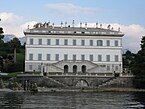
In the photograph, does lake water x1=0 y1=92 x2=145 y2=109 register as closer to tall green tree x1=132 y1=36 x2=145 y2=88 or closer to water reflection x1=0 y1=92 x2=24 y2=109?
water reflection x1=0 y1=92 x2=24 y2=109

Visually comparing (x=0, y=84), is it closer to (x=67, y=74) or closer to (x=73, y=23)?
(x=67, y=74)

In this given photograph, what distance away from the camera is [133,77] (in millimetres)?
80312

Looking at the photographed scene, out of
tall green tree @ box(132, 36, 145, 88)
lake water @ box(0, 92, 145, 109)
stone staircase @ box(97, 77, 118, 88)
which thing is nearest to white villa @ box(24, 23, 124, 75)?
stone staircase @ box(97, 77, 118, 88)

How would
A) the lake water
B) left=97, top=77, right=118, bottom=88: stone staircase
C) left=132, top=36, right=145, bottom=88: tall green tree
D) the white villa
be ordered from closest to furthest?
1. the lake water
2. left=132, top=36, right=145, bottom=88: tall green tree
3. left=97, top=77, right=118, bottom=88: stone staircase
4. the white villa

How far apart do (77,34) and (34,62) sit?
1112 cm

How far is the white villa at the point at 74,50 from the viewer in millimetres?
86188

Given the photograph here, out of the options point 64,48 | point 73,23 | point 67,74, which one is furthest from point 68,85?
point 73,23

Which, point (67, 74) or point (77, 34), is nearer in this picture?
point (67, 74)

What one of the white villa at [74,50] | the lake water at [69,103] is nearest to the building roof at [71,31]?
the white villa at [74,50]

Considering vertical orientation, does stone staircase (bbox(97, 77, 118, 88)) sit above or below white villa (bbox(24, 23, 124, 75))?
below

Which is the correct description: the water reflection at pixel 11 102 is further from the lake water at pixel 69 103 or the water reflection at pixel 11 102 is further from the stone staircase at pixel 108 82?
the stone staircase at pixel 108 82

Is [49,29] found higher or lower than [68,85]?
higher

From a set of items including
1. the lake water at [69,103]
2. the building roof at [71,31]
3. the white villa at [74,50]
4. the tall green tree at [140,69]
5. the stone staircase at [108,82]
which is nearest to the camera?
the lake water at [69,103]

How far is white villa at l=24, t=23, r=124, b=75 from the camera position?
283 ft
